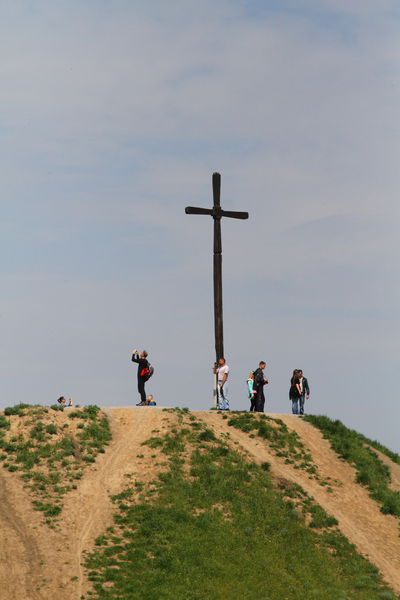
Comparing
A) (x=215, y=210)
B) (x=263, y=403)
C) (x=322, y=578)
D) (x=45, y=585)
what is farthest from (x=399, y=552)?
(x=215, y=210)

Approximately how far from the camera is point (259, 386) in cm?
3988

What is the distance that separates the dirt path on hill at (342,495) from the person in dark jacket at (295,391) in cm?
123

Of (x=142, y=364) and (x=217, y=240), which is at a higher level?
(x=217, y=240)

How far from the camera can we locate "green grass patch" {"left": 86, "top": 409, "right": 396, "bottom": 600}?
26.9 meters

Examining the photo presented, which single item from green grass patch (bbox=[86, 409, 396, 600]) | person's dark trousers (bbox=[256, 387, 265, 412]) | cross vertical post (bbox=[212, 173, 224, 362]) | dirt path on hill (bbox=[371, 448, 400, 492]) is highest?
cross vertical post (bbox=[212, 173, 224, 362])

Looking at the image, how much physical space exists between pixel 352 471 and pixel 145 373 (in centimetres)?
990

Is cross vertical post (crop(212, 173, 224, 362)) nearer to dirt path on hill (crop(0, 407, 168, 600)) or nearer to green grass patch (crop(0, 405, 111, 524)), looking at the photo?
dirt path on hill (crop(0, 407, 168, 600))

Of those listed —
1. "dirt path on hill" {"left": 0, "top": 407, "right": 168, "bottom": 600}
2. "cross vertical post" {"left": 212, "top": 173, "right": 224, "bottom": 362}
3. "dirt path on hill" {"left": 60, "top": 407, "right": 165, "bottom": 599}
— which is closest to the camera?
"dirt path on hill" {"left": 0, "top": 407, "right": 168, "bottom": 600}

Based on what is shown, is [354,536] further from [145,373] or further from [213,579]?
[145,373]

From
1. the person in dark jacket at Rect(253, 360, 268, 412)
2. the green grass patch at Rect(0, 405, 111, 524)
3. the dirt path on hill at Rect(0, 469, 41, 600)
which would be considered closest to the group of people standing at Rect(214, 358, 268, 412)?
the person in dark jacket at Rect(253, 360, 268, 412)

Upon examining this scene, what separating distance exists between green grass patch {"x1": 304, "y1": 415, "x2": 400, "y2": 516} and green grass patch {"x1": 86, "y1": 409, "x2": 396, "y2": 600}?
3.68 metres

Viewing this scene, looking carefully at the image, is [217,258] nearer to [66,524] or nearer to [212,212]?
[212,212]

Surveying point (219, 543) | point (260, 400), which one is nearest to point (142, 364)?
point (260, 400)

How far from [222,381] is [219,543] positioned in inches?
419
